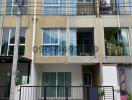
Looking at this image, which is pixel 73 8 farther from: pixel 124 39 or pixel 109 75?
pixel 109 75

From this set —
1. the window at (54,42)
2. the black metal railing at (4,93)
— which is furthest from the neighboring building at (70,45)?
the black metal railing at (4,93)

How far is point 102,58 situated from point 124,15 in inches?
140

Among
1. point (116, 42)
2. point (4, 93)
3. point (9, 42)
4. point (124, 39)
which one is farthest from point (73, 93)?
point (9, 42)

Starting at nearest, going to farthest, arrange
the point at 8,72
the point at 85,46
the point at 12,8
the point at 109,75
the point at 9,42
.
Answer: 1. the point at 109,75
2. the point at 9,42
3. the point at 8,72
4. the point at 12,8
5. the point at 85,46

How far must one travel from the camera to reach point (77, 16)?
15.8m

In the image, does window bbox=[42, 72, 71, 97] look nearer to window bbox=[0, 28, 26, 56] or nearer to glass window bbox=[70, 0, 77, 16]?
window bbox=[0, 28, 26, 56]

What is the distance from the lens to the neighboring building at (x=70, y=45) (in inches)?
579

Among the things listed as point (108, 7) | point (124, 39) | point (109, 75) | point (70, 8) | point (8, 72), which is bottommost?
point (109, 75)

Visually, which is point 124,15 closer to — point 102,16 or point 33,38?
point 102,16

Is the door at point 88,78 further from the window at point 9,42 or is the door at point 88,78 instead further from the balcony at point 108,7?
the window at point 9,42

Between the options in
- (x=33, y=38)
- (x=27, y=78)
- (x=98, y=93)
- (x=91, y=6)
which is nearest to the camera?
(x=98, y=93)

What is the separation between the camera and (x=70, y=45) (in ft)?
50.8

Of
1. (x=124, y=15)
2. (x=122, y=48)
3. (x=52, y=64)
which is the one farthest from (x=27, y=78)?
(x=124, y=15)

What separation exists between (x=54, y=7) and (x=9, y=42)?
410 cm
